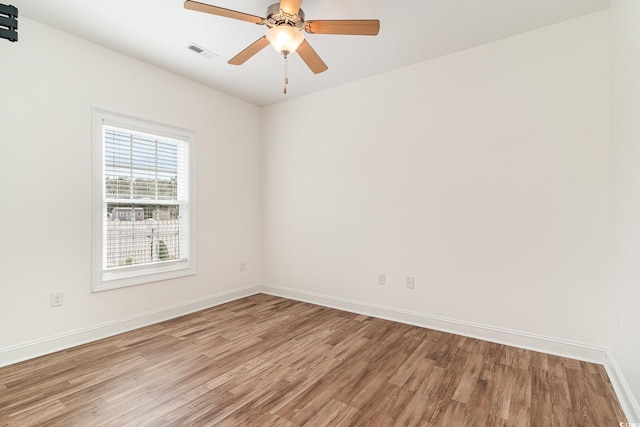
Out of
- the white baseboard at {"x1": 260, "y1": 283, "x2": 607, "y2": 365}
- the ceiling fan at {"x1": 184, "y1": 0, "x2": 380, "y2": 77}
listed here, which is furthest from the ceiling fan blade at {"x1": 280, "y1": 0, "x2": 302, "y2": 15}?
the white baseboard at {"x1": 260, "y1": 283, "x2": 607, "y2": 365}

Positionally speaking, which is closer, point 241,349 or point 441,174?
point 241,349

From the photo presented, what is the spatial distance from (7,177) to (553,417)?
13.9 ft

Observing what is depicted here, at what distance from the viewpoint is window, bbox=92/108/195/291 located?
2.95 m

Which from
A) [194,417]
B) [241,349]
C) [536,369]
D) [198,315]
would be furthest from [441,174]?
[198,315]

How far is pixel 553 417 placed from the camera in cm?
180

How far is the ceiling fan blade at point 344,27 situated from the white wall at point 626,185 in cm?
155

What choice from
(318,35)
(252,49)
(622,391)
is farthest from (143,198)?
(622,391)

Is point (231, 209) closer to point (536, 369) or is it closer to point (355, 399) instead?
point (355, 399)

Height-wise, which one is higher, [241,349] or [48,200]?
[48,200]

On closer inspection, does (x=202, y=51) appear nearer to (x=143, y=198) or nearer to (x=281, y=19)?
(x=281, y=19)

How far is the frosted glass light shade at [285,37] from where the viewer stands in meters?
1.99

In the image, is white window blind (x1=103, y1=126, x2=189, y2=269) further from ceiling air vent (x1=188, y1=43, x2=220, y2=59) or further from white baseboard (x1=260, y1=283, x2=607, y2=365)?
white baseboard (x1=260, y1=283, x2=607, y2=365)

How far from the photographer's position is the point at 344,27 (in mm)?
2014

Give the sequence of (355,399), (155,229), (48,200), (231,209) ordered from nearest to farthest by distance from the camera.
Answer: (355,399), (48,200), (155,229), (231,209)
